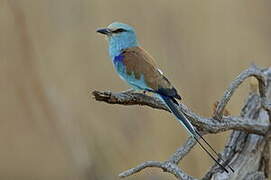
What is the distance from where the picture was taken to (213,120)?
214 centimetres

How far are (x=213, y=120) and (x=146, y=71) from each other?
0.27 meters

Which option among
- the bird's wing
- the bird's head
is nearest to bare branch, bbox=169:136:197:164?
the bird's wing

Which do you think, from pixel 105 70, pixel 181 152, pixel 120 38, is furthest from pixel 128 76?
pixel 105 70

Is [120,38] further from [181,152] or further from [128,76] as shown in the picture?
[181,152]

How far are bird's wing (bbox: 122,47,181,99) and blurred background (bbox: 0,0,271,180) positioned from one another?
706 millimetres

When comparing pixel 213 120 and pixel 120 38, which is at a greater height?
pixel 120 38

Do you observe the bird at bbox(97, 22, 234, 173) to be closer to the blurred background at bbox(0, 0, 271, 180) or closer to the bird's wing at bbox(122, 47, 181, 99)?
the bird's wing at bbox(122, 47, 181, 99)

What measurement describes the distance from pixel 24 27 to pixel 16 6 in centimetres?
Result: 9

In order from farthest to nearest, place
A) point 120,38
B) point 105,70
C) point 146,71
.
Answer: point 105,70 → point 120,38 → point 146,71

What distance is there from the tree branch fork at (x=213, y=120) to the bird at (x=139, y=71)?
4cm

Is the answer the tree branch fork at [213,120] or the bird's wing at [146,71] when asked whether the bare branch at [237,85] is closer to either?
the tree branch fork at [213,120]

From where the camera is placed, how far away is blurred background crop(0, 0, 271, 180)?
2.79 meters

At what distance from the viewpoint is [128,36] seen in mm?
2146

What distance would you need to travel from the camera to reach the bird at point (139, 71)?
194cm
